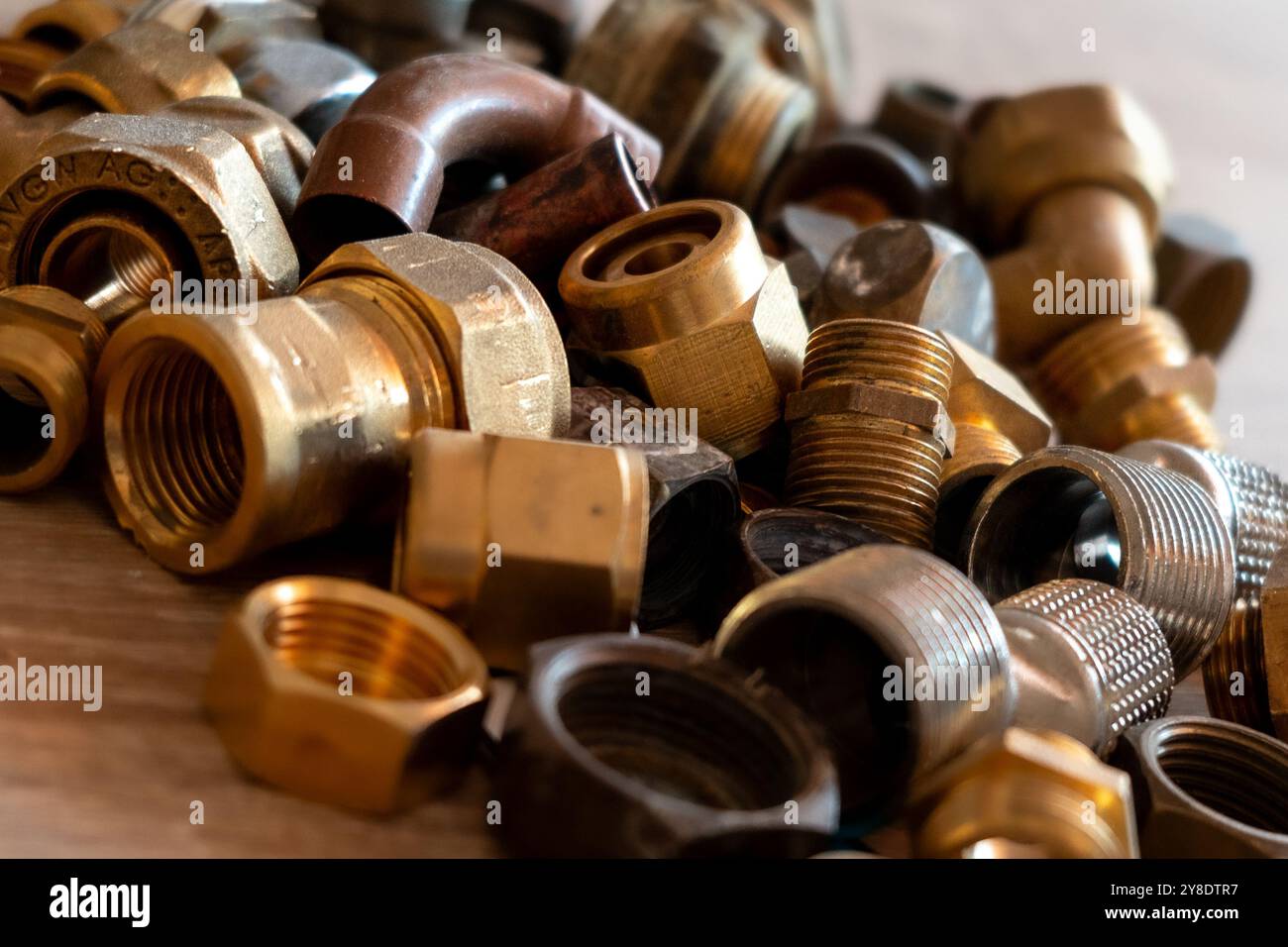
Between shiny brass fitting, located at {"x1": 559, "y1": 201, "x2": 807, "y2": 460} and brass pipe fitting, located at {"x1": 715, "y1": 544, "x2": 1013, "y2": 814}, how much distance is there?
0.41 metres

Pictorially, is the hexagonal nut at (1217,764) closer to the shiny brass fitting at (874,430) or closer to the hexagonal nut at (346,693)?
the shiny brass fitting at (874,430)

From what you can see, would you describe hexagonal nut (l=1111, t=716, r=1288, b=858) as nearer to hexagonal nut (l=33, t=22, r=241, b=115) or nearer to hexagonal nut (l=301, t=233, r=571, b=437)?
hexagonal nut (l=301, t=233, r=571, b=437)

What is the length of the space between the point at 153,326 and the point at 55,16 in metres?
1.25

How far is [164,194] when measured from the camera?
148cm

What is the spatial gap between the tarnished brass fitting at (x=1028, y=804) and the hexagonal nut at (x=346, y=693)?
43cm

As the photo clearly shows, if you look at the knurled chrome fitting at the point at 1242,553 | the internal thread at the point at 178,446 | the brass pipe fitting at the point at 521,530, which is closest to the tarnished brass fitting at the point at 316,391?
the internal thread at the point at 178,446

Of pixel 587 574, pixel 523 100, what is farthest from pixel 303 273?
pixel 587 574

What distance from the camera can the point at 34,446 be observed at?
1.53 meters

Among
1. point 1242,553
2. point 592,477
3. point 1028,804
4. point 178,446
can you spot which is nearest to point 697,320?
point 592,477

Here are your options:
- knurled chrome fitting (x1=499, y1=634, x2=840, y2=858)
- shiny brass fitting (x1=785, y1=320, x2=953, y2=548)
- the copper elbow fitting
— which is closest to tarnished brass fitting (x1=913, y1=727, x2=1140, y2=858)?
knurled chrome fitting (x1=499, y1=634, x2=840, y2=858)

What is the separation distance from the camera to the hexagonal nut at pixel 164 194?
4.84ft

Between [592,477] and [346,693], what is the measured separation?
327 millimetres

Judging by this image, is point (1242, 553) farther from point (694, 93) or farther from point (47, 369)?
point (47, 369)

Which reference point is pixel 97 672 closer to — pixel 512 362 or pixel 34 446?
pixel 34 446
